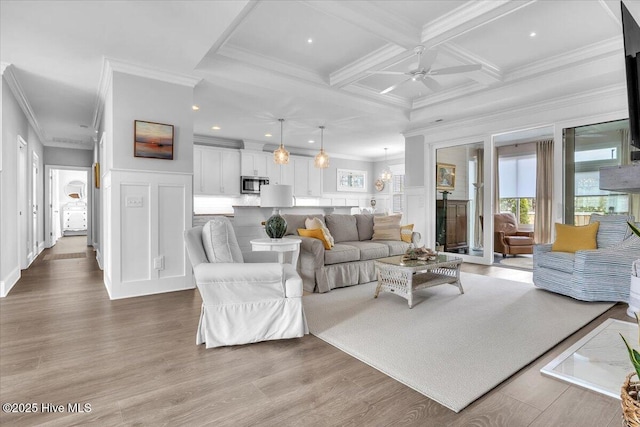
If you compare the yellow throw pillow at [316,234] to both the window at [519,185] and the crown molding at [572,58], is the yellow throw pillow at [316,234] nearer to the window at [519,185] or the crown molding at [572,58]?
the crown molding at [572,58]

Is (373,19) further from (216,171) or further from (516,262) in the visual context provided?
(216,171)

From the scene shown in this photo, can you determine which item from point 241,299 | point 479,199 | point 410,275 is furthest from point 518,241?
point 241,299

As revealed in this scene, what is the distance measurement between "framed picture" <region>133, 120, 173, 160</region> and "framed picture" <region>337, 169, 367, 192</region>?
6.49 meters

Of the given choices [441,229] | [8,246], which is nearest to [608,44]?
[441,229]

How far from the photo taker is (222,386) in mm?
1958

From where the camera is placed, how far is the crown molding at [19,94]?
3.99 meters

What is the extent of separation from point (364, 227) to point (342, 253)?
3.70 feet

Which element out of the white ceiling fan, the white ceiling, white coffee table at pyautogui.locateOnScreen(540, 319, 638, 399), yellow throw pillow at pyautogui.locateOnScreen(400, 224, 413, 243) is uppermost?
the white ceiling

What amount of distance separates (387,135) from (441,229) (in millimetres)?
2433

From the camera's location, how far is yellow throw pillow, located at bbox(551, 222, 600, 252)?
412cm

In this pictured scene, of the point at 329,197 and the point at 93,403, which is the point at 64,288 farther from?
the point at 329,197

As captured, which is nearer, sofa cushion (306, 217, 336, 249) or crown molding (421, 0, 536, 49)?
crown molding (421, 0, 536, 49)

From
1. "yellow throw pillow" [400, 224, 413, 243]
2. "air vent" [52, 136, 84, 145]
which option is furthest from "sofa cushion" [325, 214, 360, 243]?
"air vent" [52, 136, 84, 145]

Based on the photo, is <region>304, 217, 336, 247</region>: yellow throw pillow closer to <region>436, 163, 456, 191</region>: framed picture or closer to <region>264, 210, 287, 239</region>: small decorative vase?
<region>264, 210, 287, 239</region>: small decorative vase
